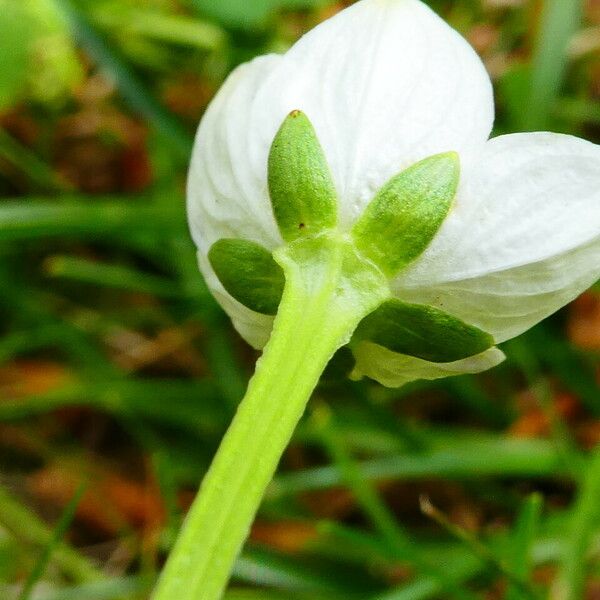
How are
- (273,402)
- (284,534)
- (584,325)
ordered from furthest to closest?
(584,325) → (284,534) → (273,402)

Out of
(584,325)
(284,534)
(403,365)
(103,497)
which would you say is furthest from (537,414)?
(403,365)

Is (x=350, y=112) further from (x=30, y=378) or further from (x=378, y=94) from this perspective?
(x=30, y=378)

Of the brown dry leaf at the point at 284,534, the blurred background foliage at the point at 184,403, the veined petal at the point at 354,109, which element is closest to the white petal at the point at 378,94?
the veined petal at the point at 354,109

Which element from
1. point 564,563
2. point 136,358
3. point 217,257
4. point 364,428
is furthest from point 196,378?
point 217,257

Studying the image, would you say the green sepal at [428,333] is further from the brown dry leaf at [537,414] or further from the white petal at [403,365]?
the brown dry leaf at [537,414]

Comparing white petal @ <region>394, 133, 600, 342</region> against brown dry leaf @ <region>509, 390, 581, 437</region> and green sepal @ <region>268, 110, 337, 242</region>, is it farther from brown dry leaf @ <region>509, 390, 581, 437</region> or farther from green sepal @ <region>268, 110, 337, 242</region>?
brown dry leaf @ <region>509, 390, 581, 437</region>

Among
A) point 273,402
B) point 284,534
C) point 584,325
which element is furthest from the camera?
point 584,325

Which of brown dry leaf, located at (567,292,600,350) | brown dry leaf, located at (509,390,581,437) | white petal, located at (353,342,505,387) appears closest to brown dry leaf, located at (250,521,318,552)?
brown dry leaf, located at (509,390,581,437)
